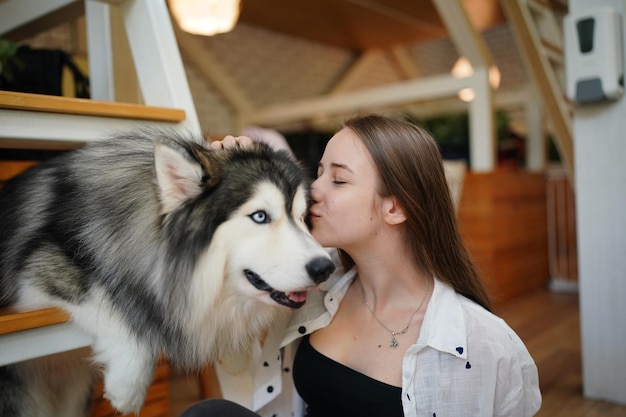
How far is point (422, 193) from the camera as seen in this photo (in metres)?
1.33

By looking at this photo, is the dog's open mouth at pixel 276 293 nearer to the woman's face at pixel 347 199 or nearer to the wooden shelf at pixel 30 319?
the woman's face at pixel 347 199

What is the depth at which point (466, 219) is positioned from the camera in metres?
4.36

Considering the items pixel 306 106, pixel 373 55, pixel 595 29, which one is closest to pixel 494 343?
pixel 595 29

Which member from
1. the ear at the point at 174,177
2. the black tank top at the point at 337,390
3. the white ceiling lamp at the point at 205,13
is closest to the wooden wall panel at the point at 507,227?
the white ceiling lamp at the point at 205,13

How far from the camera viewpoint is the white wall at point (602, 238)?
7.50 ft

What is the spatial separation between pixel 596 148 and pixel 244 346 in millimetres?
1934

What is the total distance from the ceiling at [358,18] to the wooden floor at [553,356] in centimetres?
299

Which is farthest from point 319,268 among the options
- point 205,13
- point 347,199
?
point 205,13

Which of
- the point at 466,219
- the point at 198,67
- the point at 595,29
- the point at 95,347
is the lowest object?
the point at 466,219

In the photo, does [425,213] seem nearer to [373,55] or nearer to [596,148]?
[596,148]

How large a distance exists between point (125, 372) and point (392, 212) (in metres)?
0.75

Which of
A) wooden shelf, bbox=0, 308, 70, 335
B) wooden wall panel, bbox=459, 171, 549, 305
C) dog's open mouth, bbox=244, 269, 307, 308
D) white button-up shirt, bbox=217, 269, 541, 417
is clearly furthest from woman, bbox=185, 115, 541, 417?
wooden wall panel, bbox=459, 171, 549, 305

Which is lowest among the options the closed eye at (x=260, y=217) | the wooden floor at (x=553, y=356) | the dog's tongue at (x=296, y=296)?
the wooden floor at (x=553, y=356)

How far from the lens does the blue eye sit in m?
1.10
